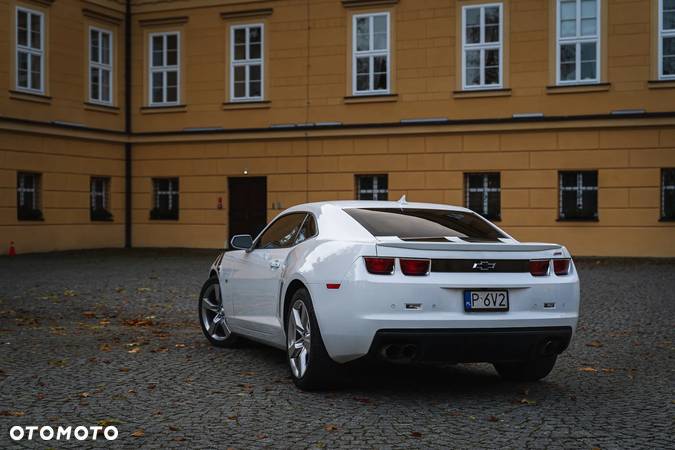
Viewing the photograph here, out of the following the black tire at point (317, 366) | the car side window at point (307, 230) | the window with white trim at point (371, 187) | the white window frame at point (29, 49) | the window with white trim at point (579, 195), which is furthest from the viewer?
the window with white trim at point (371, 187)

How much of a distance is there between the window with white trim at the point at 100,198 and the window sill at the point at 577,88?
A: 13.0 meters

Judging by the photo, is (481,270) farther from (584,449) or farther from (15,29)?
(15,29)

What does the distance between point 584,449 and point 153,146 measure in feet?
77.9

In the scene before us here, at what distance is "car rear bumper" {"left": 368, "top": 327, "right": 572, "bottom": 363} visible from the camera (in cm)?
628

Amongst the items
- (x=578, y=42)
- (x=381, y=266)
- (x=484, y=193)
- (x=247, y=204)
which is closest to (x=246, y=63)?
(x=247, y=204)

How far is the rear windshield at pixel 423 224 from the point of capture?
23.3 ft

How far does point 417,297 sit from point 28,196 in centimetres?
2083

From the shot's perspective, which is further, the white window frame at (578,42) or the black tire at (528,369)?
the white window frame at (578,42)

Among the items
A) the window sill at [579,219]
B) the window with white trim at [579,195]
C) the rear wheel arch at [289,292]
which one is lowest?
the rear wheel arch at [289,292]

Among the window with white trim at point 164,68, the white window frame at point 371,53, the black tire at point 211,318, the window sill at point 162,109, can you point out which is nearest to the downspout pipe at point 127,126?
the window sill at point 162,109

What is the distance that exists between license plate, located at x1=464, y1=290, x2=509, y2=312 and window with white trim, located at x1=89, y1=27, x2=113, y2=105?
2219cm

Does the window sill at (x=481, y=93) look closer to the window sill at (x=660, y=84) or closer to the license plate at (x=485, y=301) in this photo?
the window sill at (x=660, y=84)

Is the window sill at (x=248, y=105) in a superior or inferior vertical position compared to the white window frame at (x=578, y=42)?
inferior

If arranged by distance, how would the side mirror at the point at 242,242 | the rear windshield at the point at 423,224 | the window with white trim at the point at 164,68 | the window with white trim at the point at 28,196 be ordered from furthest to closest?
1. the window with white trim at the point at 164,68
2. the window with white trim at the point at 28,196
3. the side mirror at the point at 242,242
4. the rear windshield at the point at 423,224
